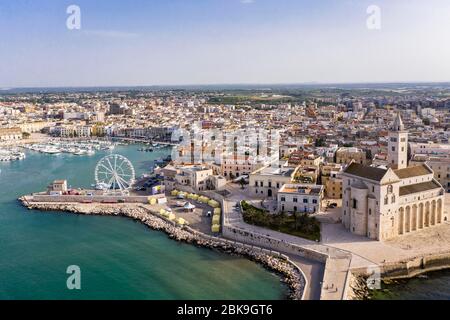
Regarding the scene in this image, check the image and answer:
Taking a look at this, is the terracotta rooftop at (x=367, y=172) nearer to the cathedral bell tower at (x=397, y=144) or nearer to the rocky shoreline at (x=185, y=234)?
the cathedral bell tower at (x=397, y=144)

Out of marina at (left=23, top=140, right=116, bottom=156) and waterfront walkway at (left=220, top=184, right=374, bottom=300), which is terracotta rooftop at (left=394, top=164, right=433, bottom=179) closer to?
waterfront walkway at (left=220, top=184, right=374, bottom=300)

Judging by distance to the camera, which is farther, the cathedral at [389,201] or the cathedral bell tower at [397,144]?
the cathedral bell tower at [397,144]

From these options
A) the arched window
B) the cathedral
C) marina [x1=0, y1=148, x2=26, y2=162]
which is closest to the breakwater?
the cathedral

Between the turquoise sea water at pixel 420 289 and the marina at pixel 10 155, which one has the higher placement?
the marina at pixel 10 155

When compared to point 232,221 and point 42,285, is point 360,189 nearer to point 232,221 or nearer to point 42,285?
point 232,221

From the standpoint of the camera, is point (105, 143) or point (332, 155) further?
point (105, 143)

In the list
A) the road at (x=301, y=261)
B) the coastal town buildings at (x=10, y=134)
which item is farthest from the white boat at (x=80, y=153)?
the road at (x=301, y=261)

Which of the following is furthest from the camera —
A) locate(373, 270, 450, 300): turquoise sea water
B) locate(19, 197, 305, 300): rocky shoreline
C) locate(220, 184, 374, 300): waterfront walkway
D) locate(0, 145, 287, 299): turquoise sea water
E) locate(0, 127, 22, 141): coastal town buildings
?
locate(0, 127, 22, 141): coastal town buildings
